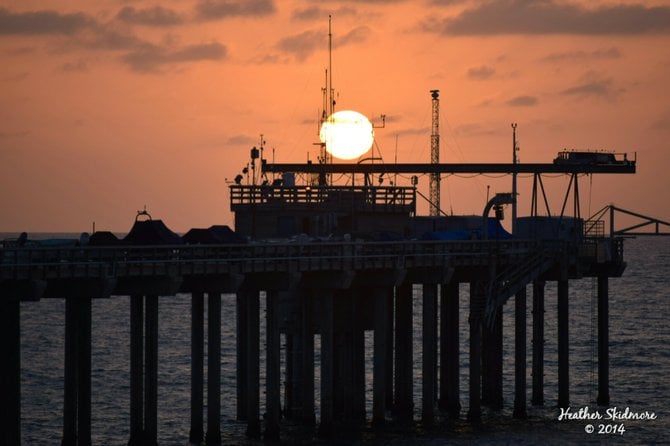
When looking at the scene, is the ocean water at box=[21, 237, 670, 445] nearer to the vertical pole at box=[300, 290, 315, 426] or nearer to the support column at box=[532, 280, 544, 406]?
the support column at box=[532, 280, 544, 406]

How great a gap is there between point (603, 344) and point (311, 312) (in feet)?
58.1

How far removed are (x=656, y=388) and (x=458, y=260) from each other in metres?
23.7

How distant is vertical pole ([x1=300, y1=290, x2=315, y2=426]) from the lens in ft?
225

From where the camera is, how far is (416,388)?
87.4 metres

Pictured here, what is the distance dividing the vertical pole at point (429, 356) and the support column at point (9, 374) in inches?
886

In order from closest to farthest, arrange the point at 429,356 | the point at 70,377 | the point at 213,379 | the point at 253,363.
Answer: the point at 70,377 → the point at 213,379 → the point at 253,363 → the point at 429,356

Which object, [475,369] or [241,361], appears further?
[241,361]

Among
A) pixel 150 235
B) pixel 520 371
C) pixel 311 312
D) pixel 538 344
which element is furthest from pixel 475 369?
pixel 150 235

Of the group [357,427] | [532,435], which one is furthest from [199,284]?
[532,435]

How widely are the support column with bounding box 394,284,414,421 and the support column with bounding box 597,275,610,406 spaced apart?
10200 millimetres

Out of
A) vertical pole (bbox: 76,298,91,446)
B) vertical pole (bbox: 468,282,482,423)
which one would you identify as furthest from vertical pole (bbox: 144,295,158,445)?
vertical pole (bbox: 468,282,482,423)

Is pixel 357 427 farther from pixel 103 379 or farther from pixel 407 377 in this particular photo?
pixel 103 379

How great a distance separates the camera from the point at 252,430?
66438 mm

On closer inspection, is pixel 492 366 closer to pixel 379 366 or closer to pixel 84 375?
pixel 379 366
